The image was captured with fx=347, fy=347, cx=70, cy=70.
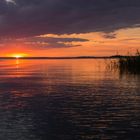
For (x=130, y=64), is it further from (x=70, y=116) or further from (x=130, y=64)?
(x=70, y=116)

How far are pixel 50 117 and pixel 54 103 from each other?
5.13 m

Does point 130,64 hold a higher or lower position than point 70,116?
higher

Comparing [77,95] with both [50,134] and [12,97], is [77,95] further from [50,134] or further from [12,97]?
[50,134]

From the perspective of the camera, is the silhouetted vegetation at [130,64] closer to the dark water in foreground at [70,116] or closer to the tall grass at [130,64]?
the tall grass at [130,64]

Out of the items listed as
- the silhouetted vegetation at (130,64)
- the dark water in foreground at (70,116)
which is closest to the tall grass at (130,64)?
the silhouetted vegetation at (130,64)

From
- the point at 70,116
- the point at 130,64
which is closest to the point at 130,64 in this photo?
the point at 130,64

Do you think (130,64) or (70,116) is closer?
(70,116)

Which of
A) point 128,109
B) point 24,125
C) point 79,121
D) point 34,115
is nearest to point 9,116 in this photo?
point 34,115

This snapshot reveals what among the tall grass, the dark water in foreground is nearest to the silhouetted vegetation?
the tall grass

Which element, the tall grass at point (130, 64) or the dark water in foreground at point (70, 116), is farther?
the tall grass at point (130, 64)

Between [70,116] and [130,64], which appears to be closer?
[70,116]

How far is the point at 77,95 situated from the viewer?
29250 millimetres

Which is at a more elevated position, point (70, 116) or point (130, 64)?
point (130, 64)

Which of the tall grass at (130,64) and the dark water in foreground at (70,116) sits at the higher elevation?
the tall grass at (130,64)
